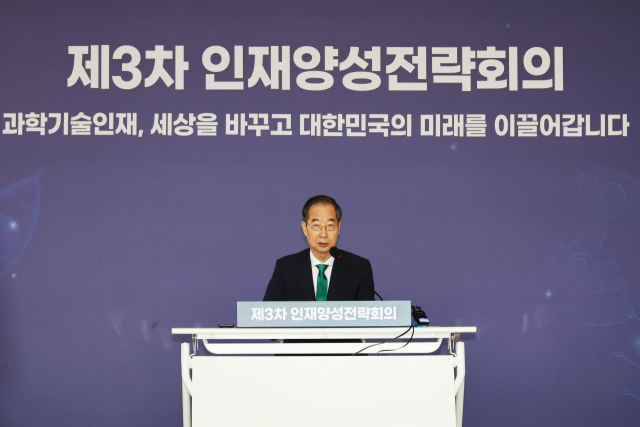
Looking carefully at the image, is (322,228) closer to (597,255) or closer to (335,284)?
(335,284)

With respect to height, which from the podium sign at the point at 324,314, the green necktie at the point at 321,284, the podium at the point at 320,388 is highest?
the green necktie at the point at 321,284

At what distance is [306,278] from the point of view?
2.68m

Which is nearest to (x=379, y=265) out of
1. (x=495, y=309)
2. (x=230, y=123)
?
(x=495, y=309)

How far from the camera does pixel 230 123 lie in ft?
11.9

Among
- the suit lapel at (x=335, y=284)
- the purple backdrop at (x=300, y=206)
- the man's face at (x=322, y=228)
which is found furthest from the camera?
the purple backdrop at (x=300, y=206)

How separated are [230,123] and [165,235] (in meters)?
0.79

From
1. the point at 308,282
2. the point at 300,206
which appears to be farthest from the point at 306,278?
the point at 300,206

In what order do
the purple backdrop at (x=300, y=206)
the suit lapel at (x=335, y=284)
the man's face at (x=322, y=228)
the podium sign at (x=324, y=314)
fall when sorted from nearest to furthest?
the podium sign at (x=324, y=314)
the suit lapel at (x=335, y=284)
the man's face at (x=322, y=228)
the purple backdrop at (x=300, y=206)

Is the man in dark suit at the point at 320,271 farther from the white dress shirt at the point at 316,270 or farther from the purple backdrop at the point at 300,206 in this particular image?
the purple backdrop at the point at 300,206

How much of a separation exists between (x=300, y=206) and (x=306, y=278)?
99 centimetres

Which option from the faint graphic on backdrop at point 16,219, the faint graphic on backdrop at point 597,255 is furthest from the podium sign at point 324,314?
the faint graphic on backdrop at point 16,219

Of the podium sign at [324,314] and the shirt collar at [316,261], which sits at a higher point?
the shirt collar at [316,261]

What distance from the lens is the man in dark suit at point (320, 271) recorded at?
103 inches

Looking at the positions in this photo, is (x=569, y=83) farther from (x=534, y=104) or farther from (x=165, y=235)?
(x=165, y=235)
